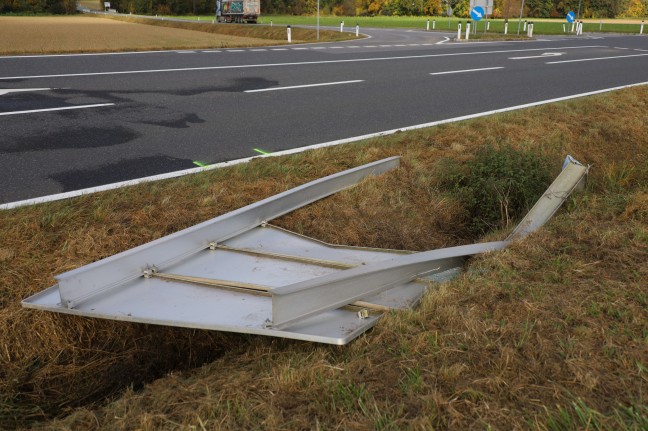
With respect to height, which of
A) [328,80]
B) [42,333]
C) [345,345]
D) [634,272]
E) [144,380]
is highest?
[328,80]

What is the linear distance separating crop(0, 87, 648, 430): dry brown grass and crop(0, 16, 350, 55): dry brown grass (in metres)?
11.7

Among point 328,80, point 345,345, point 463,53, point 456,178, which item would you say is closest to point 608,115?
point 456,178

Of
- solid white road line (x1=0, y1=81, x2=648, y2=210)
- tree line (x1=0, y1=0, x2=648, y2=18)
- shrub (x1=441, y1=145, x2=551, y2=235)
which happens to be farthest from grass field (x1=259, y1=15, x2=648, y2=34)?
shrub (x1=441, y1=145, x2=551, y2=235)

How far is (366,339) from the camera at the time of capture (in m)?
2.78

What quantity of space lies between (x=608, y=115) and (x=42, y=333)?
7.71 meters

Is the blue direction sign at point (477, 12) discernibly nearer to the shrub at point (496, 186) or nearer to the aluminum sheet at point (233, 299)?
the shrub at point (496, 186)

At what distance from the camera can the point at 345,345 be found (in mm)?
2777

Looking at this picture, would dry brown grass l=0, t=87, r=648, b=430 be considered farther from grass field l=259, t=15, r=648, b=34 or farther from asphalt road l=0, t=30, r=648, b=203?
grass field l=259, t=15, r=648, b=34

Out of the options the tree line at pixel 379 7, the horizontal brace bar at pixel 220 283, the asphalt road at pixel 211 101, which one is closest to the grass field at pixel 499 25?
the tree line at pixel 379 7

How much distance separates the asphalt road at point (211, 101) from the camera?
5.42 m

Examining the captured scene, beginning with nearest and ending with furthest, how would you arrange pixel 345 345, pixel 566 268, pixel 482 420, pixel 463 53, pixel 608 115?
pixel 482 420 → pixel 345 345 → pixel 566 268 → pixel 608 115 → pixel 463 53

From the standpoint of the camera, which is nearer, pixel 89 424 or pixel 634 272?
pixel 89 424

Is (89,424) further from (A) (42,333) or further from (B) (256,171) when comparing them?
(B) (256,171)

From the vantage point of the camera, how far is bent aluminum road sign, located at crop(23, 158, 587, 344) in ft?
9.58
